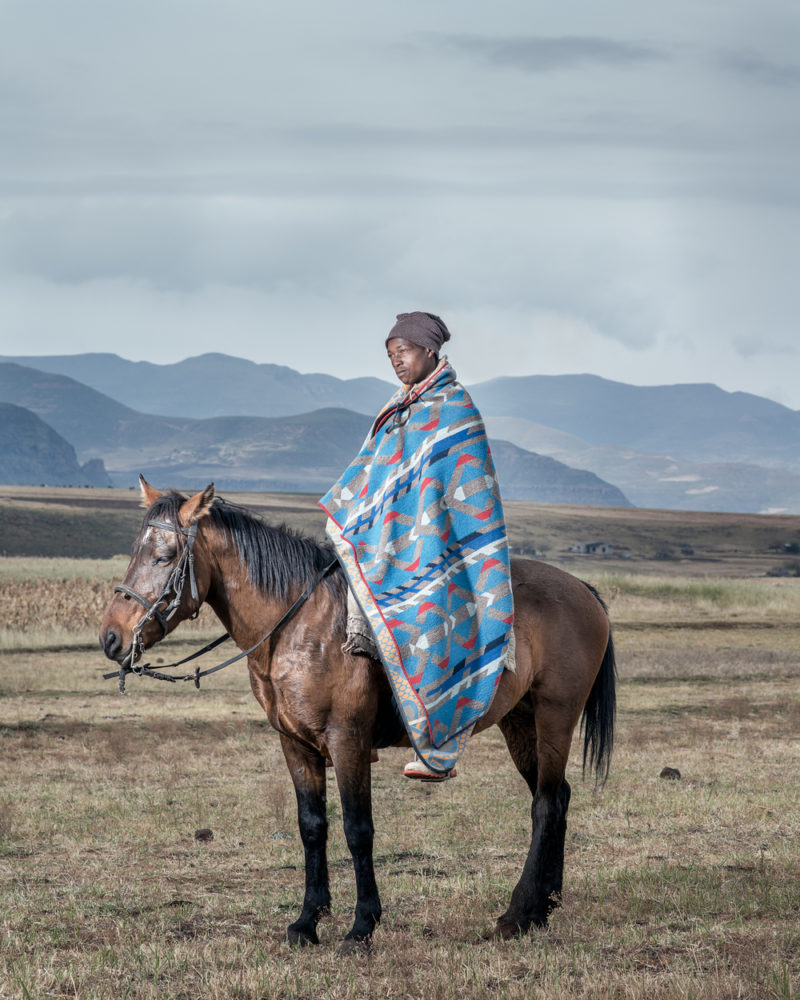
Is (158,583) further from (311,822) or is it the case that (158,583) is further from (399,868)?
(399,868)

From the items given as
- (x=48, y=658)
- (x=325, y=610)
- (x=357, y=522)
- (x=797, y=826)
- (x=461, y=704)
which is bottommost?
(x=48, y=658)

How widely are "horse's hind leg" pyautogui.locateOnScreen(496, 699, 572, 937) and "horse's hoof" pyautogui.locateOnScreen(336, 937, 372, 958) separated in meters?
0.86

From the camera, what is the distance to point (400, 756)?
1428 centimetres

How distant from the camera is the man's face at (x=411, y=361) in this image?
6.73m

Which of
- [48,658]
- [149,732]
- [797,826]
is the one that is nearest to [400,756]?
[149,732]

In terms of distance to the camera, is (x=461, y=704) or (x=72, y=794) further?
(x=72, y=794)

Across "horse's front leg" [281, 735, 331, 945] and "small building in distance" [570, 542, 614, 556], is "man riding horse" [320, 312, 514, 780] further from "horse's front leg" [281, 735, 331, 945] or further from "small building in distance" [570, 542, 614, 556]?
"small building in distance" [570, 542, 614, 556]

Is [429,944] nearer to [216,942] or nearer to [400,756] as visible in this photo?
[216,942]

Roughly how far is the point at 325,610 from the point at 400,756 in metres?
8.22

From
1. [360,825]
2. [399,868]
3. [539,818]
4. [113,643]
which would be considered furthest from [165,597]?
[399,868]

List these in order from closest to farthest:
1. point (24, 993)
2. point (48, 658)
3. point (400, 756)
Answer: point (24, 993)
point (400, 756)
point (48, 658)

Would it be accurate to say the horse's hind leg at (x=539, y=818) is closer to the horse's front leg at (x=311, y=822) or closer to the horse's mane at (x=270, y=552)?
the horse's front leg at (x=311, y=822)

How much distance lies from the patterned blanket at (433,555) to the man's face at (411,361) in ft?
0.26

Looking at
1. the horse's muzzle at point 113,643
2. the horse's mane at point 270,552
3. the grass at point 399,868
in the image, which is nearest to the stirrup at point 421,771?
the grass at point 399,868
